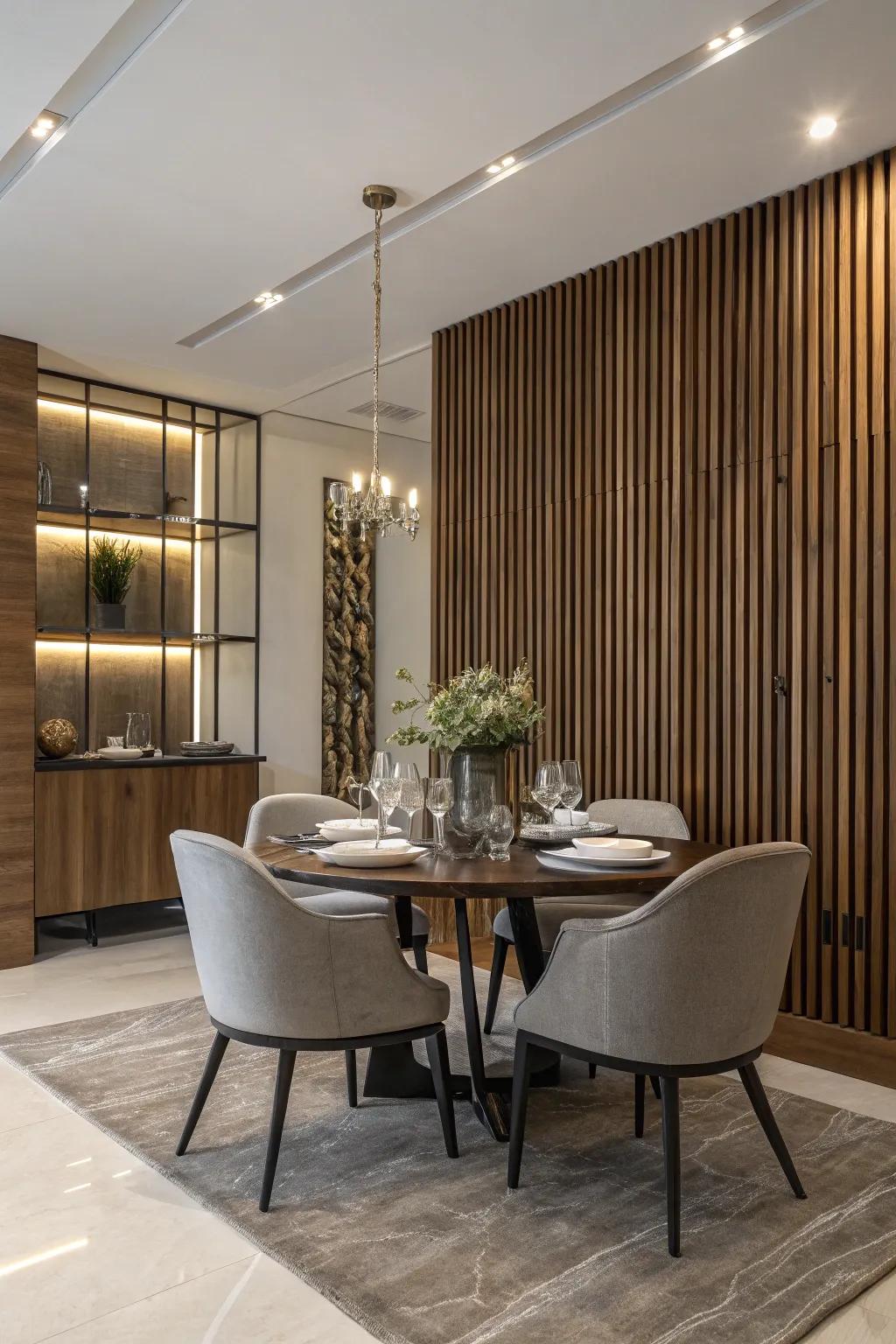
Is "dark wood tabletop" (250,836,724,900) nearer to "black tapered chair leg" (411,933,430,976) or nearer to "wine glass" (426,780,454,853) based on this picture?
"wine glass" (426,780,454,853)

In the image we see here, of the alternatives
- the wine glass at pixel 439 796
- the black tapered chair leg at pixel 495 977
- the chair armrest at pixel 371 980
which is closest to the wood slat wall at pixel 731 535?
the black tapered chair leg at pixel 495 977

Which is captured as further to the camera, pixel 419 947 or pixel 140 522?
pixel 140 522

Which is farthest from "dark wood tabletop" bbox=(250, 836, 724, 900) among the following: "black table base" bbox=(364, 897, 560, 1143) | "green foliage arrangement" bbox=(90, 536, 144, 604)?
"green foliage arrangement" bbox=(90, 536, 144, 604)

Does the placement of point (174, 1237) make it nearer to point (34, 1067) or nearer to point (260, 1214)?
point (260, 1214)

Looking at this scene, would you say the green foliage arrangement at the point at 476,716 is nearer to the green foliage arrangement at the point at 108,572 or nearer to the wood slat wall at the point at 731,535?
the wood slat wall at the point at 731,535

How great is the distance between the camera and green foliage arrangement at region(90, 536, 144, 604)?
18.8ft

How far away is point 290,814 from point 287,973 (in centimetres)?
154

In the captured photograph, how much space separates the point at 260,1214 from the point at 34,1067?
137 centimetres

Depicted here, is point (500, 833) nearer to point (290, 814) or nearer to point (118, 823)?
point (290, 814)

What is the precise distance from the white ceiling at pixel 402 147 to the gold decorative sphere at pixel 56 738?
76.5 inches

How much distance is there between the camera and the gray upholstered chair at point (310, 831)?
361 centimetres

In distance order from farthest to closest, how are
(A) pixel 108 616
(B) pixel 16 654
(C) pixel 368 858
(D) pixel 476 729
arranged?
(A) pixel 108 616, (B) pixel 16 654, (D) pixel 476 729, (C) pixel 368 858

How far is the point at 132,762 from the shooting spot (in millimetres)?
5395

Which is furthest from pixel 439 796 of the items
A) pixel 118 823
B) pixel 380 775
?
pixel 118 823
